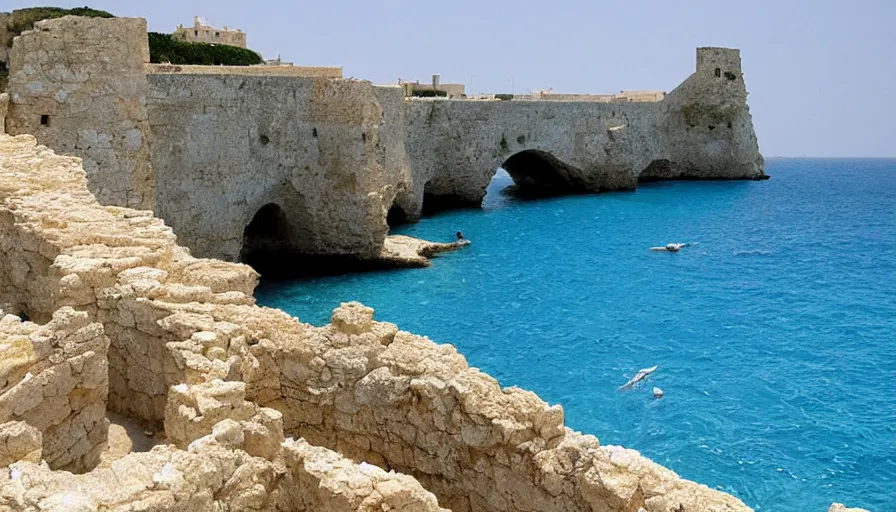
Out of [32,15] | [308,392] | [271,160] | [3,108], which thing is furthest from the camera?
[32,15]

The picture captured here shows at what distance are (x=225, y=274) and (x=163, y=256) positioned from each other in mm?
646

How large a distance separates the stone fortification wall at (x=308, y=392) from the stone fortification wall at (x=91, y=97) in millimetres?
6068

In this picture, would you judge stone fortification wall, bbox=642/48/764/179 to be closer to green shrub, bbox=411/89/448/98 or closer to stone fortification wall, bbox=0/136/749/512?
green shrub, bbox=411/89/448/98

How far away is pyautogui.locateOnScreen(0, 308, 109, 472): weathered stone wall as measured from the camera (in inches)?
223

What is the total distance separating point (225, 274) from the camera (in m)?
8.21

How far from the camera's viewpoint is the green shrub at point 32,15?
34.2m

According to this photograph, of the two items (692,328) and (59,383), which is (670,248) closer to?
(692,328)

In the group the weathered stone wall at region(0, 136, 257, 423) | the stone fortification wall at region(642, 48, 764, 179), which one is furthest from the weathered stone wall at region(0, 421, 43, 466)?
the stone fortification wall at region(642, 48, 764, 179)

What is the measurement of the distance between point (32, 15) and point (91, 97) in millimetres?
25100

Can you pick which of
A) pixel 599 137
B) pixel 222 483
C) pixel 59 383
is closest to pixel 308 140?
pixel 59 383

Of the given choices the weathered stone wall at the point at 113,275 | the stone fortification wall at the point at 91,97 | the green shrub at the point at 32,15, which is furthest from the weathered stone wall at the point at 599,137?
the weathered stone wall at the point at 113,275

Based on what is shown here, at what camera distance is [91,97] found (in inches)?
561

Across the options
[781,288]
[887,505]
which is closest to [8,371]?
[887,505]

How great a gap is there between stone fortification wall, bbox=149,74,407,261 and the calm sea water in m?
2.17
